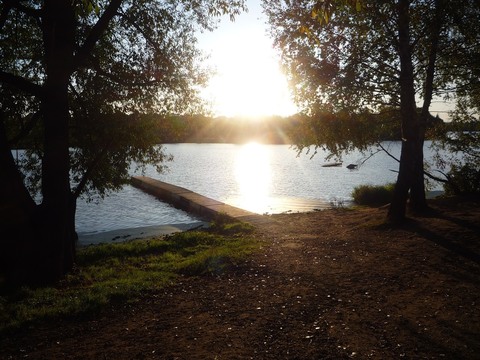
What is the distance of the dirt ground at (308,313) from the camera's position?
491 centimetres

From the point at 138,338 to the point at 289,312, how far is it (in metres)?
2.16

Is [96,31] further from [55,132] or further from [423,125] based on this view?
[423,125]

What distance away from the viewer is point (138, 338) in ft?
17.5

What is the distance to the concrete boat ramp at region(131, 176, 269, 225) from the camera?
51.6 feet

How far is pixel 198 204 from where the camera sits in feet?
70.8

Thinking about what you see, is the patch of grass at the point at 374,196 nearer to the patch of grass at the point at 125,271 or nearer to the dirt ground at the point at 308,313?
the patch of grass at the point at 125,271

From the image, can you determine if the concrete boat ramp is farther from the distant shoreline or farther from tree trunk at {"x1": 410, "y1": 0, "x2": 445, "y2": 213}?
tree trunk at {"x1": 410, "y1": 0, "x2": 445, "y2": 213}

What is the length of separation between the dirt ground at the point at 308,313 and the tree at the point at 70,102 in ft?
10.7

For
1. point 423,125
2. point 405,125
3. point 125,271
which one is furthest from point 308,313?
point 423,125

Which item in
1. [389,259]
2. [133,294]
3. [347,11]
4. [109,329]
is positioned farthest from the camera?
[347,11]

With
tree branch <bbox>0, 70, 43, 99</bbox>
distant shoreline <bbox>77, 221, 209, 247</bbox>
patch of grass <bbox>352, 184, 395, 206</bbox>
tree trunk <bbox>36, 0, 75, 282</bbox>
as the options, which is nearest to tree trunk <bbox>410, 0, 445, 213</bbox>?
distant shoreline <bbox>77, 221, 209, 247</bbox>

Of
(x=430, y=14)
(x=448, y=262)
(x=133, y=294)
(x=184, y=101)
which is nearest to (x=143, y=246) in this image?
(x=184, y=101)

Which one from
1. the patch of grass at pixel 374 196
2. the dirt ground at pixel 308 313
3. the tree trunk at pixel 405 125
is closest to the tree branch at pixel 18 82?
the dirt ground at pixel 308 313

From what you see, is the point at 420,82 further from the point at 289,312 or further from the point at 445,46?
the point at 289,312
